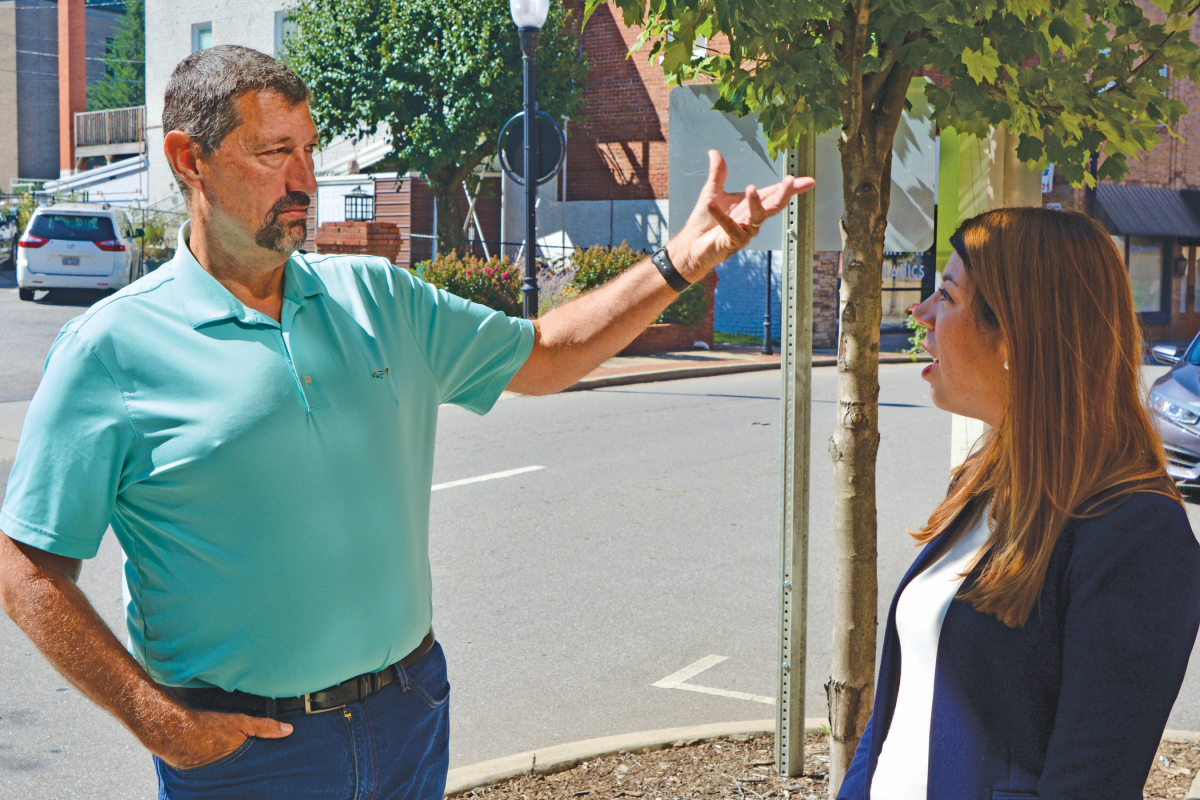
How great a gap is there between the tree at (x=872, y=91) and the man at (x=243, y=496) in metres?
1.10

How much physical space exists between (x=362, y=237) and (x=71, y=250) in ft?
19.9

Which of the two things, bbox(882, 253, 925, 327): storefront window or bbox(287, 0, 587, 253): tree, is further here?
bbox(882, 253, 925, 327): storefront window

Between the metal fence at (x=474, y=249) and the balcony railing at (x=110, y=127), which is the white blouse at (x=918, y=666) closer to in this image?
the metal fence at (x=474, y=249)

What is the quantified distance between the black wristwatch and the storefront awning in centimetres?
2650

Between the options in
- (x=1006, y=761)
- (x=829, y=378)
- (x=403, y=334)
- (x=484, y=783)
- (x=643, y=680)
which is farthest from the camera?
(x=829, y=378)

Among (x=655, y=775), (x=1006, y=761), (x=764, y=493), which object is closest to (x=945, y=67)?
(x=1006, y=761)

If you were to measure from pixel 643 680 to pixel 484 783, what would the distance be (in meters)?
1.46

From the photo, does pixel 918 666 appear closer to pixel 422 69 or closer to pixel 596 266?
pixel 596 266

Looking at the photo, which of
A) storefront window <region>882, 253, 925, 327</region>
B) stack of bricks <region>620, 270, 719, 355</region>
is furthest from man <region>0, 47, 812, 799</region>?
storefront window <region>882, 253, 925, 327</region>

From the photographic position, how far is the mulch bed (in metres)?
3.65

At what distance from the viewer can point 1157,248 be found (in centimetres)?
2888

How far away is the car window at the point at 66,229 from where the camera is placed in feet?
66.3

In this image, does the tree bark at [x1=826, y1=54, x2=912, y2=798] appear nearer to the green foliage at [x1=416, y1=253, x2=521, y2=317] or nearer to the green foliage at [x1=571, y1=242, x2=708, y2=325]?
the green foliage at [x1=571, y1=242, x2=708, y2=325]

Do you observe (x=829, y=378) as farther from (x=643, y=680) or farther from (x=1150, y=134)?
(x=1150, y=134)
